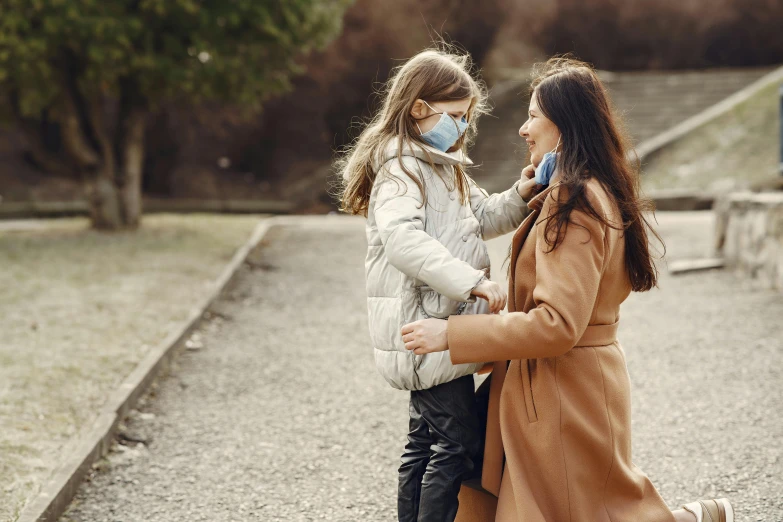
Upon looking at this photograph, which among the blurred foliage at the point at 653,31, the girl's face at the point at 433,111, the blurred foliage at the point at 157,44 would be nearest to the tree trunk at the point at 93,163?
the blurred foliage at the point at 157,44

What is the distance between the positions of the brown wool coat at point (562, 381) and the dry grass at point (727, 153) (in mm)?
12798

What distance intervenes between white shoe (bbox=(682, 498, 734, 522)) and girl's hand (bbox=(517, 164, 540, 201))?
120 centimetres

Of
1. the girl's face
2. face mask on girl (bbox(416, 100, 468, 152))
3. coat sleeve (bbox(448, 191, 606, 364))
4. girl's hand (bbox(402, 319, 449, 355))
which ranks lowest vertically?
girl's hand (bbox(402, 319, 449, 355))

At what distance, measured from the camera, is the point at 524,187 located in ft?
9.96

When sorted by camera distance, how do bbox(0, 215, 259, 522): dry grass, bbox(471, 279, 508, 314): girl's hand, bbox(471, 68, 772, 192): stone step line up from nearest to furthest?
bbox(471, 279, 508, 314): girl's hand, bbox(0, 215, 259, 522): dry grass, bbox(471, 68, 772, 192): stone step

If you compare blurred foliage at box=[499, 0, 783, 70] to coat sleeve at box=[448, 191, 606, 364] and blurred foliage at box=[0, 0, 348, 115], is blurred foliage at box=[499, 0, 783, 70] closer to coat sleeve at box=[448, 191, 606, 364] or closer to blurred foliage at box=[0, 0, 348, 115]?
blurred foliage at box=[0, 0, 348, 115]

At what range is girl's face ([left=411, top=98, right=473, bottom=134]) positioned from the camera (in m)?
2.89

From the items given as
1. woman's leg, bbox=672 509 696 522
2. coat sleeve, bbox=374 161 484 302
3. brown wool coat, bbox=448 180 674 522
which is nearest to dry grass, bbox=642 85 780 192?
woman's leg, bbox=672 509 696 522

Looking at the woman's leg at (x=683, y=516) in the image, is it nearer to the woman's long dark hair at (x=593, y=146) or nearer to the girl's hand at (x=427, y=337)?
the woman's long dark hair at (x=593, y=146)

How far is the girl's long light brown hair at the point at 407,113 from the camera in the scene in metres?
2.87

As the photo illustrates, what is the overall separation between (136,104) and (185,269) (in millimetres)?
5032

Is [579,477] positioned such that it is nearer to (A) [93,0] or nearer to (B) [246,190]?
(A) [93,0]

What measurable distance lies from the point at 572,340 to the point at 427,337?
43 cm

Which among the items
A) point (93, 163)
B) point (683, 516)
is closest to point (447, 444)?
point (683, 516)
